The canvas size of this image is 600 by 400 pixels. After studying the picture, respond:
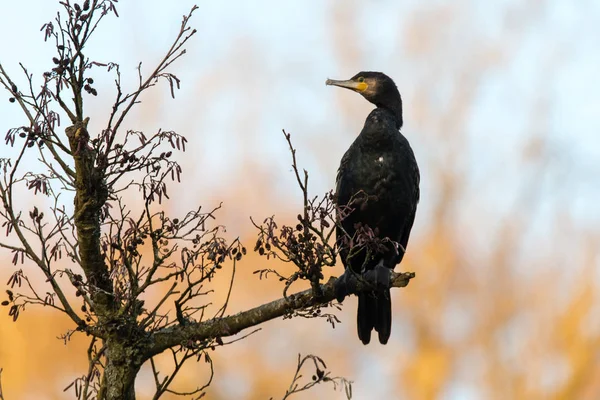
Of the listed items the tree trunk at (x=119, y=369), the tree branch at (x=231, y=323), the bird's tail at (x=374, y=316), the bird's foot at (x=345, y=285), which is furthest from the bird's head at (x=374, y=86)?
the tree trunk at (x=119, y=369)

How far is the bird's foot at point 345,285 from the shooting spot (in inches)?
151

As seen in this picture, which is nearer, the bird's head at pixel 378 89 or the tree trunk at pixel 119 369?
the tree trunk at pixel 119 369

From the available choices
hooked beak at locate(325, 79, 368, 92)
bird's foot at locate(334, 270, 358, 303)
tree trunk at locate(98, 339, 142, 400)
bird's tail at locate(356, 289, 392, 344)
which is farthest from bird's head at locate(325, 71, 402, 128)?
tree trunk at locate(98, 339, 142, 400)

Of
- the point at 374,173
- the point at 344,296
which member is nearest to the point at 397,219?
the point at 374,173

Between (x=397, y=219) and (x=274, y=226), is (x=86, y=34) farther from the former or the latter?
(x=397, y=219)

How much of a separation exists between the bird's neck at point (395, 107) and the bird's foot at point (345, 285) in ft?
5.25

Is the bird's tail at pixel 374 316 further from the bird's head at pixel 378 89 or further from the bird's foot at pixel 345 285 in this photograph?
the bird's head at pixel 378 89

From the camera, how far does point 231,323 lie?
12.1 ft

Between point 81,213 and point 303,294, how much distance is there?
111cm

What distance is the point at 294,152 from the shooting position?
10.1ft

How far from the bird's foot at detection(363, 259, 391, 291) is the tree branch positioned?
1.49 feet

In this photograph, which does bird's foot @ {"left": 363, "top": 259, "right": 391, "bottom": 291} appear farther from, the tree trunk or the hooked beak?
the hooked beak

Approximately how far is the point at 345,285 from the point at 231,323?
62 centimetres

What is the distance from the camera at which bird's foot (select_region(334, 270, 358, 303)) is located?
3838mm
